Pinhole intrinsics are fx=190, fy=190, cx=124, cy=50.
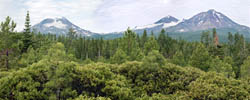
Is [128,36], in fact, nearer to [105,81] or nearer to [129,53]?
[129,53]

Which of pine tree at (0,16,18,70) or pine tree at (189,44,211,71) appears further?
pine tree at (189,44,211,71)

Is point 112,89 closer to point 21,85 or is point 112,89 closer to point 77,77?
point 77,77

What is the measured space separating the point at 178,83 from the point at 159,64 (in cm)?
249

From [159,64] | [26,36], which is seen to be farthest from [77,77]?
[26,36]

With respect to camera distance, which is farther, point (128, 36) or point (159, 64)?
point (128, 36)

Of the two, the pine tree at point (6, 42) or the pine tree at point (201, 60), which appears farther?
the pine tree at point (201, 60)

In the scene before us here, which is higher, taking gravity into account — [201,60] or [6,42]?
[6,42]

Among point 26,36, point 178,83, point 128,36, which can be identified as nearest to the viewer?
point 178,83

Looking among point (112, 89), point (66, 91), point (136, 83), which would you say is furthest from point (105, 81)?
point (136, 83)

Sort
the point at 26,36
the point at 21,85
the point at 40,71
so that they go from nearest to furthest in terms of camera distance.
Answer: the point at 21,85
the point at 40,71
the point at 26,36

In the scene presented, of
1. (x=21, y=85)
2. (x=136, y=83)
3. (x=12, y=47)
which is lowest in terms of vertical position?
(x=136, y=83)

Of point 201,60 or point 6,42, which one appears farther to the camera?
point 201,60

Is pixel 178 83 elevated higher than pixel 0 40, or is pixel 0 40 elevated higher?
pixel 0 40

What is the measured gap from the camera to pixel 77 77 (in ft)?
42.0
